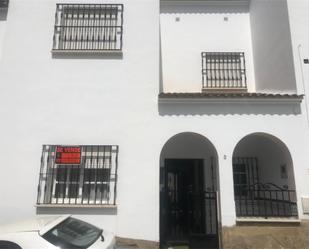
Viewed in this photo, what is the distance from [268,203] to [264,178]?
94 centimetres

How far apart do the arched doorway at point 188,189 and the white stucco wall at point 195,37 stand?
209cm

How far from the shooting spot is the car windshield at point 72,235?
3828 millimetres

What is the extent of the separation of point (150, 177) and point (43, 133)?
2964 millimetres

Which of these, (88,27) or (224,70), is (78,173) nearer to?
(88,27)

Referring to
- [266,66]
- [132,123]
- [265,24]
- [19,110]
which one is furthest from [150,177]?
[265,24]

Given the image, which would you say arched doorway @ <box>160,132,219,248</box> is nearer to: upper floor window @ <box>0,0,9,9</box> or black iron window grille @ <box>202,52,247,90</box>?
black iron window grille @ <box>202,52,247,90</box>

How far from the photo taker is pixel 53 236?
12.8ft

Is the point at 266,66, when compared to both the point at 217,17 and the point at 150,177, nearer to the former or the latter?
the point at 217,17

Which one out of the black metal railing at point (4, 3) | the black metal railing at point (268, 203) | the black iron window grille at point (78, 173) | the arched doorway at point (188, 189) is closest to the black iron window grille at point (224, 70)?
the arched doorway at point (188, 189)

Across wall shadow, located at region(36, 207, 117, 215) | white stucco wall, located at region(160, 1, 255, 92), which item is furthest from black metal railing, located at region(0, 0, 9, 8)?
wall shadow, located at region(36, 207, 117, 215)

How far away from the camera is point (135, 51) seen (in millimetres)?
8594

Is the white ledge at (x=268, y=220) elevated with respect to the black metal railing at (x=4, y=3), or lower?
lower

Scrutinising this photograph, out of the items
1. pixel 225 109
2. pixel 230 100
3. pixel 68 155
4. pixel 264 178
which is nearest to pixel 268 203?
pixel 264 178

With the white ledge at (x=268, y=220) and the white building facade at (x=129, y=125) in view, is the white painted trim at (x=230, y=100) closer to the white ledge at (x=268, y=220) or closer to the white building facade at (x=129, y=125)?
the white building facade at (x=129, y=125)
